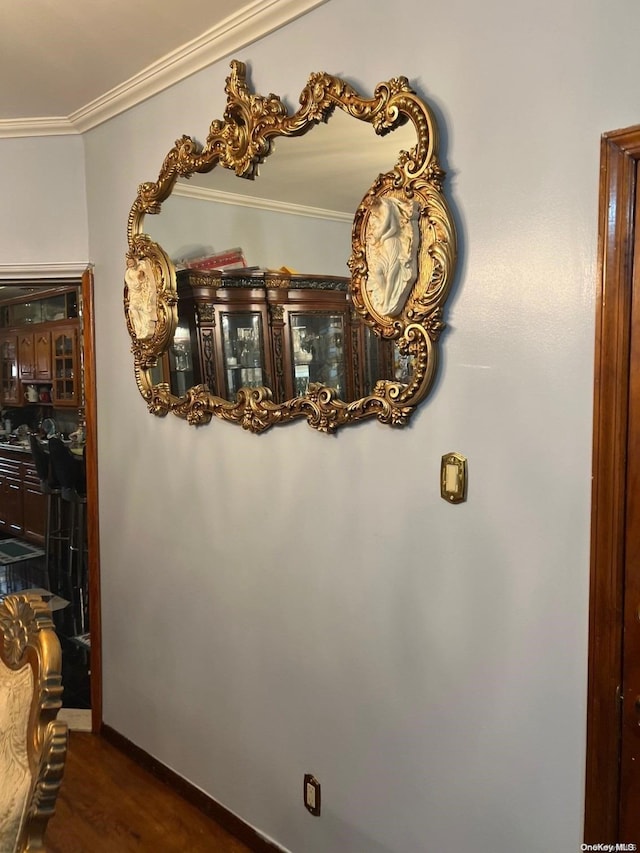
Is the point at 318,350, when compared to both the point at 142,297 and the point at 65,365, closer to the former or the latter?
the point at 142,297

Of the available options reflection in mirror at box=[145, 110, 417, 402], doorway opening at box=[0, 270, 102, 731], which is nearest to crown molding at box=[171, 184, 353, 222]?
reflection in mirror at box=[145, 110, 417, 402]

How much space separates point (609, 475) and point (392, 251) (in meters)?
0.71

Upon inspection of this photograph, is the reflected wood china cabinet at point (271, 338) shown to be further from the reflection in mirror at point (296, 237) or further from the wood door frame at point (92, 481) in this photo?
the wood door frame at point (92, 481)

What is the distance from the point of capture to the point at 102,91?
2484 mm

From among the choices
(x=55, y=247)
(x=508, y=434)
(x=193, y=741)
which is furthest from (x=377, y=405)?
(x=55, y=247)

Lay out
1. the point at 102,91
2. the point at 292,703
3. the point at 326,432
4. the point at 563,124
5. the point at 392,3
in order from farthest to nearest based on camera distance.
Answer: the point at 102,91, the point at 292,703, the point at 326,432, the point at 392,3, the point at 563,124

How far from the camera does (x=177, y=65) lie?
2.22 metres

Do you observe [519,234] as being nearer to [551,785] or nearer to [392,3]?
[392,3]

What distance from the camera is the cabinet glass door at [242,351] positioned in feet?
6.75

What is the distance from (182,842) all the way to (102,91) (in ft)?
8.54

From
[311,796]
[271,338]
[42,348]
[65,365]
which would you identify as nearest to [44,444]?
[65,365]

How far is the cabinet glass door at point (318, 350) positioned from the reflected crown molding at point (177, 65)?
2.67ft

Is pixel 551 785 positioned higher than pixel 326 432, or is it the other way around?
pixel 326 432

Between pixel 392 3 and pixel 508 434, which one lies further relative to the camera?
pixel 392 3
